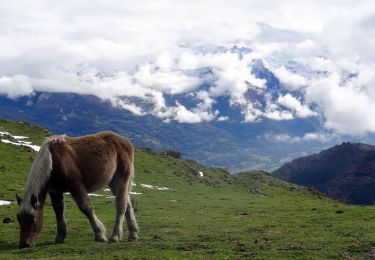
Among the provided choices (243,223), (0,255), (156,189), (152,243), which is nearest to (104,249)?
(152,243)

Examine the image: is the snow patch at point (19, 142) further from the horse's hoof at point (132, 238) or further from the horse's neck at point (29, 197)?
the horse's neck at point (29, 197)

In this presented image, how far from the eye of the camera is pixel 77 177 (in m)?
18.9

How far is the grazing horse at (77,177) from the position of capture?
18172 mm

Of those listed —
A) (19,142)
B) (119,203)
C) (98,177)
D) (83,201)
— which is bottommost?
(119,203)

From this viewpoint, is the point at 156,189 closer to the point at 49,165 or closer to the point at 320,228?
the point at 320,228

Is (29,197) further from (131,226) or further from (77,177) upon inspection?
(131,226)

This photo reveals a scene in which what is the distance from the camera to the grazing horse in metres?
18.2

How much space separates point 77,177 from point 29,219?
88.8 inches

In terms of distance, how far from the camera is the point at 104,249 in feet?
60.2

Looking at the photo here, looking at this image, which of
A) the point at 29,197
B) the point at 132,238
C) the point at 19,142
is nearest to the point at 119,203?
the point at 132,238

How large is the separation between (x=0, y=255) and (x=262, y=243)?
377 inches

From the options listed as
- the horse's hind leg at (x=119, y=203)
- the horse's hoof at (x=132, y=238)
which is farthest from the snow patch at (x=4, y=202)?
the horse's hoof at (x=132, y=238)

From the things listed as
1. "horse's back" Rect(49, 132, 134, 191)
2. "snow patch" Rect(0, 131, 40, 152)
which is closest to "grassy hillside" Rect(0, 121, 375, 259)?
"horse's back" Rect(49, 132, 134, 191)

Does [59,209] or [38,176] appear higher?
[38,176]
